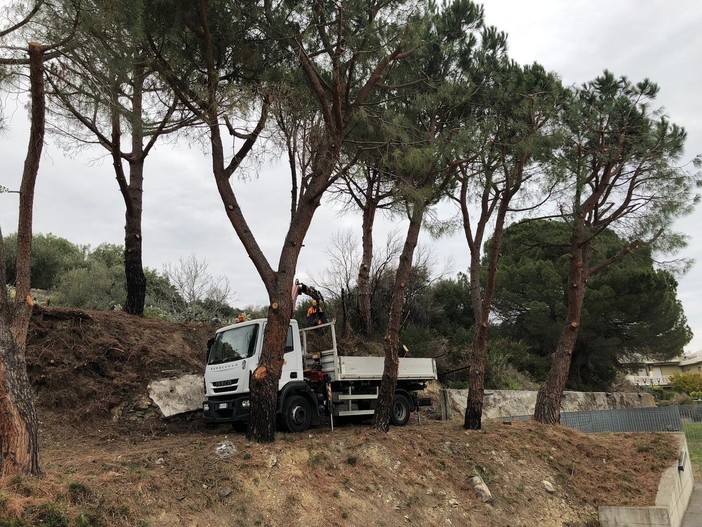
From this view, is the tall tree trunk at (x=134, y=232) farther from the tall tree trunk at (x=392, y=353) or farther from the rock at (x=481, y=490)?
the rock at (x=481, y=490)

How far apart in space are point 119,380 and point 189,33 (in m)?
6.68

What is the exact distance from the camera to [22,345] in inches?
237

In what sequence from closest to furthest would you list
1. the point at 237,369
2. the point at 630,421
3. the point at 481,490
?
the point at 481,490
the point at 237,369
the point at 630,421

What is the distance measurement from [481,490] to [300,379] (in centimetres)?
373

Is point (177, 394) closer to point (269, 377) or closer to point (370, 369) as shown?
point (370, 369)

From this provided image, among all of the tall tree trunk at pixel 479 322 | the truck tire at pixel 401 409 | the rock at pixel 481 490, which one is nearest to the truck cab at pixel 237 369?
the truck tire at pixel 401 409

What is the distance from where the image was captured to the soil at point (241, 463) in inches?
242

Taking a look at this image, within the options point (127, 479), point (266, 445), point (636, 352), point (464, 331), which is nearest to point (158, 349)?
point (266, 445)

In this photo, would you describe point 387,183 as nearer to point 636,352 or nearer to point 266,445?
point 266,445

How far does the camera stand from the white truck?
10.1 m

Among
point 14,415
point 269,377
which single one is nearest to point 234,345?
point 269,377

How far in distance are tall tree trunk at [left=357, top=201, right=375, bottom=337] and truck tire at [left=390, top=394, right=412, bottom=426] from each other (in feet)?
16.5

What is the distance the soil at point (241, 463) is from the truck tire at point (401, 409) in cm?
92

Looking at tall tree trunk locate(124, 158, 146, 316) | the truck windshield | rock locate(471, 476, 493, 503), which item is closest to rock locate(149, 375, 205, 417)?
the truck windshield
